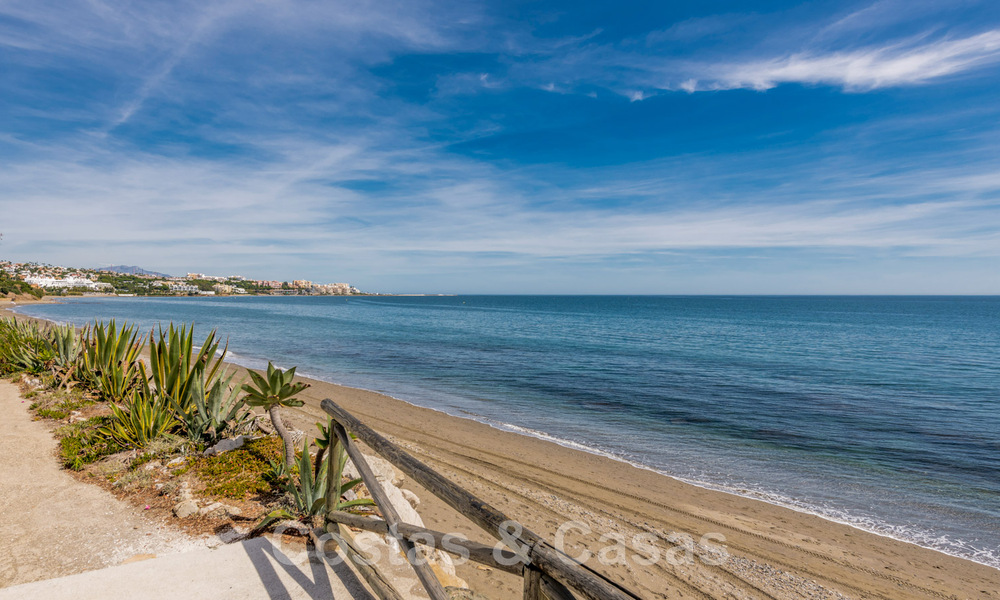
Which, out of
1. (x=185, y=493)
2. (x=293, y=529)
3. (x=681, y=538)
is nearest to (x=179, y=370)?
(x=185, y=493)

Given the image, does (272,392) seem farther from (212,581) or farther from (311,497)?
(212,581)

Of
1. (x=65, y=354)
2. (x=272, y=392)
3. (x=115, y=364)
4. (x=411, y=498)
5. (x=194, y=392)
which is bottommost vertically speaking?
(x=411, y=498)

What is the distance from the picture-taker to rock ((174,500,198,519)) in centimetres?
469

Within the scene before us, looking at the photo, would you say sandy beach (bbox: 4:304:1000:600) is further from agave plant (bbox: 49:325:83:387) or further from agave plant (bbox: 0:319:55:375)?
agave plant (bbox: 0:319:55:375)

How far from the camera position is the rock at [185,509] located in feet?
15.4

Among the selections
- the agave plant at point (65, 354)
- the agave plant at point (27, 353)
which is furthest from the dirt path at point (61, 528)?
the agave plant at point (27, 353)

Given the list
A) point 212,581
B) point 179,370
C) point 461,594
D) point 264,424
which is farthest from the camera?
point 264,424

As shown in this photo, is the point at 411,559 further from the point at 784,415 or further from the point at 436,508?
the point at 784,415

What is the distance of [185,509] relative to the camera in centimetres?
472

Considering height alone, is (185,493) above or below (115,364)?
below

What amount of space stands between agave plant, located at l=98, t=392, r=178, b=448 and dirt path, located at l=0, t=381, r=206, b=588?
0.68 m

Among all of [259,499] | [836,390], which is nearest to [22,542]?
[259,499]

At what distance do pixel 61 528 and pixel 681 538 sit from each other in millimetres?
7299

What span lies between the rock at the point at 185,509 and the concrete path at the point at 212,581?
3.09 ft
